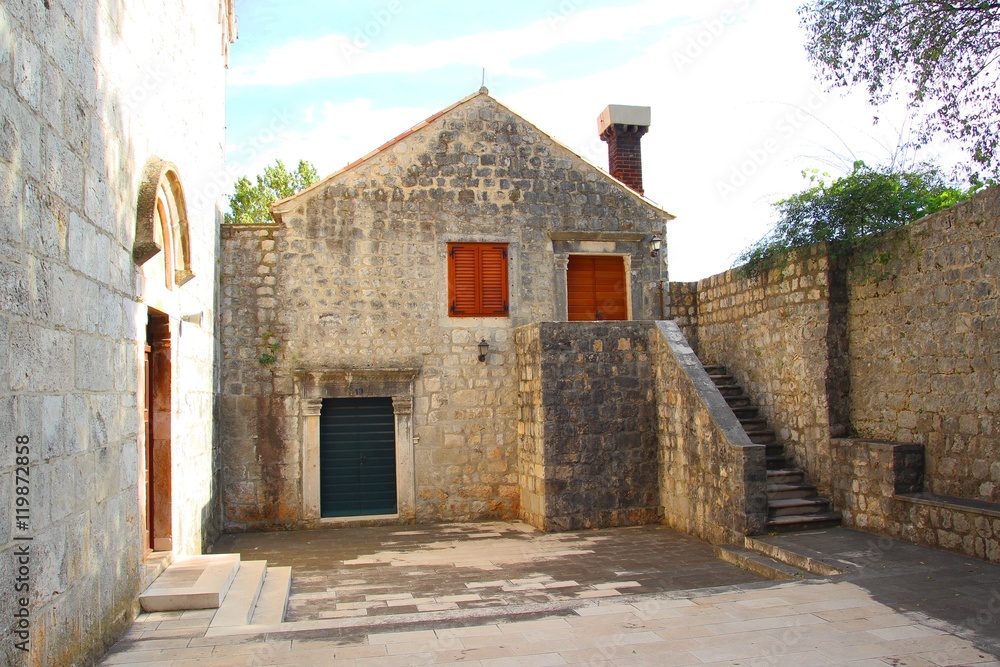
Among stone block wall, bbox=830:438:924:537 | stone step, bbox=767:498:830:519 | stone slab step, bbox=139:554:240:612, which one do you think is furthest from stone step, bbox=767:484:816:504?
stone slab step, bbox=139:554:240:612

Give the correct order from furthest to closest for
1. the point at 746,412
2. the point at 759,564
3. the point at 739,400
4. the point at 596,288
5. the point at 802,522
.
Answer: the point at 596,288, the point at 739,400, the point at 746,412, the point at 802,522, the point at 759,564

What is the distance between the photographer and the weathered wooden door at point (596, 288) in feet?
39.2

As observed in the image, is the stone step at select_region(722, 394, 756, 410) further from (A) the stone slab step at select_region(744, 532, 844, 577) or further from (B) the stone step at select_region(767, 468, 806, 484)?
(A) the stone slab step at select_region(744, 532, 844, 577)

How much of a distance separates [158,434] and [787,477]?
6850 mm

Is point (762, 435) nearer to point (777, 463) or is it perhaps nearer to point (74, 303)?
point (777, 463)

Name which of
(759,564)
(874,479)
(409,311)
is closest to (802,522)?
(874,479)

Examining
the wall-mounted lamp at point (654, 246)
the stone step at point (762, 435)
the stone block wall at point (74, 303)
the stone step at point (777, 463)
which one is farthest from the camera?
the wall-mounted lamp at point (654, 246)

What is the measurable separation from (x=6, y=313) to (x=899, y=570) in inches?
259

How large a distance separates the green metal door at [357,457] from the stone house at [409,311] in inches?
0.8

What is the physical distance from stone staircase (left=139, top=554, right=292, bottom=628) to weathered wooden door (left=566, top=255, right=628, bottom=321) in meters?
6.24

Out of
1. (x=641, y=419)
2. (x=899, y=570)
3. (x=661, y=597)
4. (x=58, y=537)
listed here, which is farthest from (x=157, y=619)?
(x=641, y=419)

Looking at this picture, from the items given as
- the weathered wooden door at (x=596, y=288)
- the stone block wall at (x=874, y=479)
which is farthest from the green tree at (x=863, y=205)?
the weathered wooden door at (x=596, y=288)

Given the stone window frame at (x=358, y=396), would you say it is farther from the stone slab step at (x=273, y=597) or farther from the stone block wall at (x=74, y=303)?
the stone block wall at (x=74, y=303)

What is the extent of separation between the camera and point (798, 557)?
7.02m
